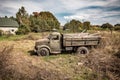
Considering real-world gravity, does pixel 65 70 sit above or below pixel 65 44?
below

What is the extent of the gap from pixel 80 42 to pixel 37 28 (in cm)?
3469

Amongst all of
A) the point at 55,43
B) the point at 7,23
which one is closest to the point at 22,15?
the point at 7,23

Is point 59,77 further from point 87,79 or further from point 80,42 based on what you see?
point 80,42

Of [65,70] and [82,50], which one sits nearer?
[65,70]

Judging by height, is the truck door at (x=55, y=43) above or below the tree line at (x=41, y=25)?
below

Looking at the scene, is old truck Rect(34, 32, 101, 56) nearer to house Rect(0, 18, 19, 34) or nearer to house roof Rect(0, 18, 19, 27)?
house Rect(0, 18, 19, 34)

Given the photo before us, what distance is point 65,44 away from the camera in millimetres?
13555

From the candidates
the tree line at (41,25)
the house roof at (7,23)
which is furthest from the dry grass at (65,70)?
the house roof at (7,23)

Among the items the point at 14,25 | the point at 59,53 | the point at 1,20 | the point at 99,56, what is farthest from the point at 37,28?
the point at 99,56

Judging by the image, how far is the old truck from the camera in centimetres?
1363

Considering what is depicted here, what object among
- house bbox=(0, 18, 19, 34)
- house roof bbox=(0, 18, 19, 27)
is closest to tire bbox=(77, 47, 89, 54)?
house bbox=(0, 18, 19, 34)

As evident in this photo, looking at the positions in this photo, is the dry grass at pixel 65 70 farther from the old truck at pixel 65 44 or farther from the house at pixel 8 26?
the house at pixel 8 26

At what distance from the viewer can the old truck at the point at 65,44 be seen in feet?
44.7

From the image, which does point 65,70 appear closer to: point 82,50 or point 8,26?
point 82,50
